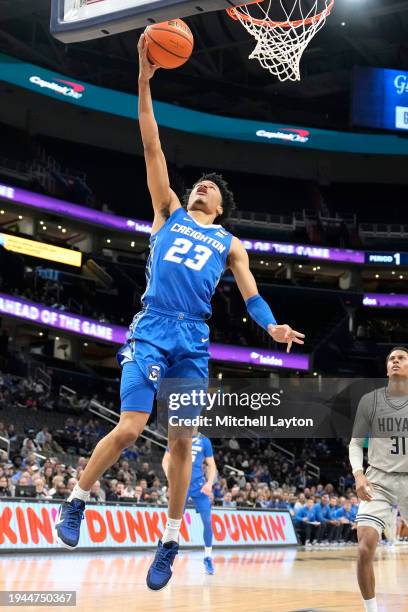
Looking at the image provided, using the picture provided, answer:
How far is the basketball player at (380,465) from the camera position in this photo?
6449 millimetres

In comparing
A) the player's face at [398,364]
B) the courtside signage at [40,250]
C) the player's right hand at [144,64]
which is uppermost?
the courtside signage at [40,250]

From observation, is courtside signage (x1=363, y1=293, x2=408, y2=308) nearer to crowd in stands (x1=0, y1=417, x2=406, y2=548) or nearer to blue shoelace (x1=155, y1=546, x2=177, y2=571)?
crowd in stands (x1=0, y1=417, x2=406, y2=548)

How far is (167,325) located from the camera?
5.52 m

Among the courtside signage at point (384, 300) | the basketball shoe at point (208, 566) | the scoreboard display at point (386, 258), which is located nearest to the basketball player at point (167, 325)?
the basketball shoe at point (208, 566)

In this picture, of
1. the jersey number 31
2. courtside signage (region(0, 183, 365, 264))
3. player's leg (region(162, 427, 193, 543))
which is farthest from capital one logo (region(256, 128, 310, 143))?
player's leg (region(162, 427, 193, 543))

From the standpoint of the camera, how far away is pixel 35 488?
1586 centimetres

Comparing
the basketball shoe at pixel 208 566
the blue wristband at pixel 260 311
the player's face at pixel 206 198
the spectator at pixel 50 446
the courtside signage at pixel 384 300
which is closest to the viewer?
the blue wristband at pixel 260 311


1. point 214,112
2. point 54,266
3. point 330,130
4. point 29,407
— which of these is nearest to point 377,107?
point 330,130

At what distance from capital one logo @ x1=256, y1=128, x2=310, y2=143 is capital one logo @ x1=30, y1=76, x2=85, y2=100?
414 inches

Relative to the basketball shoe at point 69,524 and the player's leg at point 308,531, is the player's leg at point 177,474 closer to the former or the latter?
the basketball shoe at point 69,524

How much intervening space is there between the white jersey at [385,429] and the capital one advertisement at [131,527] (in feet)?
29.0

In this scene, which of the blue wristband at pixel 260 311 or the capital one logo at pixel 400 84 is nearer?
the blue wristband at pixel 260 311

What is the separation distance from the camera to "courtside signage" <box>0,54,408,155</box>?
119ft

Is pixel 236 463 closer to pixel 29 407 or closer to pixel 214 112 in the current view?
pixel 29 407
